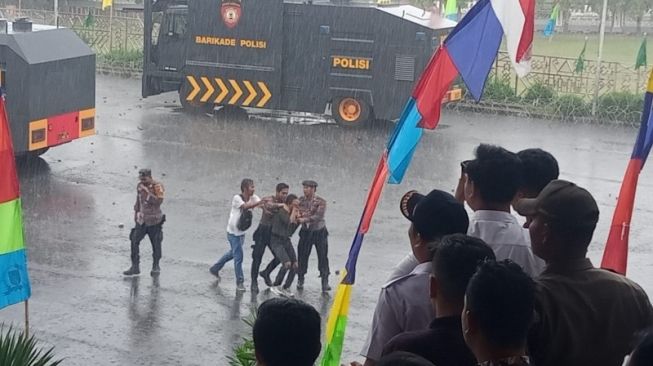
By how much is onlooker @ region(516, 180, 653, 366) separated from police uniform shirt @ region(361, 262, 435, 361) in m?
0.43

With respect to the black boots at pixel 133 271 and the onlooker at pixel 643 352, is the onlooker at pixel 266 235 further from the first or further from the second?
the onlooker at pixel 643 352

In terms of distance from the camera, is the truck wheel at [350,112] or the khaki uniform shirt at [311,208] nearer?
the khaki uniform shirt at [311,208]

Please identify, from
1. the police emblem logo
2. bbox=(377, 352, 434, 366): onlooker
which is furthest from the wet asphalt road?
bbox=(377, 352, 434, 366): onlooker

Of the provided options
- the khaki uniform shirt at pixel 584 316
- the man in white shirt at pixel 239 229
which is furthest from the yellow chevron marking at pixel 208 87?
the khaki uniform shirt at pixel 584 316

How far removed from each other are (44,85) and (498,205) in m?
14.6

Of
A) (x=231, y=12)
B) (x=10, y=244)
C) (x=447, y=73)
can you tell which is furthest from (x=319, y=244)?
(x=231, y=12)

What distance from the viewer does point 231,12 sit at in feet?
78.5

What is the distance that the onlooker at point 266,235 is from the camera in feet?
39.3

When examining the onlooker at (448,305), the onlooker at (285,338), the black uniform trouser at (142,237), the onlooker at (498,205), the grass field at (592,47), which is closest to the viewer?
the onlooker at (285,338)

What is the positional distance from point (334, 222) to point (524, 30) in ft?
25.3

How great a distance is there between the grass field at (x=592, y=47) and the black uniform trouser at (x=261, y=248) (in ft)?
66.5

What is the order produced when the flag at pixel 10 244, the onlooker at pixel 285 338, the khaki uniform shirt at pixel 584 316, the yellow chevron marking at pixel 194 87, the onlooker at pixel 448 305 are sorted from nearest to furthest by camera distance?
the onlooker at pixel 285 338 < the onlooker at pixel 448 305 < the khaki uniform shirt at pixel 584 316 < the flag at pixel 10 244 < the yellow chevron marking at pixel 194 87

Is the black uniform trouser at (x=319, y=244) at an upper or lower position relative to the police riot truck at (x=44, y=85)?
lower

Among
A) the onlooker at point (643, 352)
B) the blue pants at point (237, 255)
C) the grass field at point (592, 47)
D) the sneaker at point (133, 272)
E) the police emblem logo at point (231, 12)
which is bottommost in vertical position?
the sneaker at point (133, 272)
